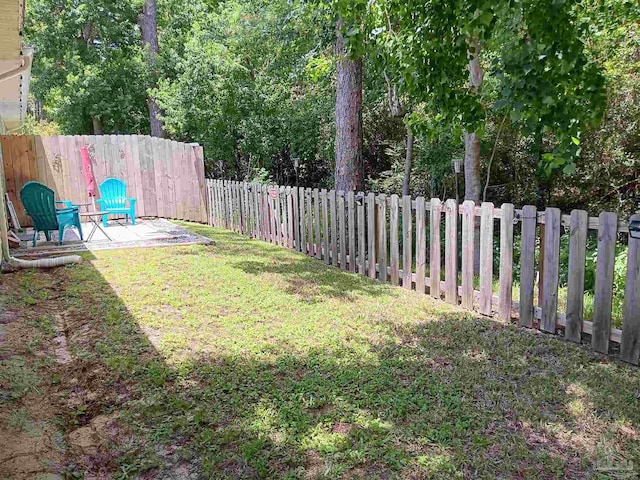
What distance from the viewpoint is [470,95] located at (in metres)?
3.41

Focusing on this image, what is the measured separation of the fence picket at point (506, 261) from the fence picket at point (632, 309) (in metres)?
1.05

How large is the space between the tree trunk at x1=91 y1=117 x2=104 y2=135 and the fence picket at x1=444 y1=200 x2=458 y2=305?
55.7 feet

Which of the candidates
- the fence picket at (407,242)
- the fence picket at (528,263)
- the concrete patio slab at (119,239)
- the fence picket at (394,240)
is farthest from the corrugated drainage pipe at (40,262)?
the fence picket at (528,263)

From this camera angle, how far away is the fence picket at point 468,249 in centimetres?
489

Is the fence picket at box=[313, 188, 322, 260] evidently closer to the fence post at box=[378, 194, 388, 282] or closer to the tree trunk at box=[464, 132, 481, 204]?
the fence post at box=[378, 194, 388, 282]

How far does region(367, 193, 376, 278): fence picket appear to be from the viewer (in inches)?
241

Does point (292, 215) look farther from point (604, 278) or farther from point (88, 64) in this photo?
point (88, 64)

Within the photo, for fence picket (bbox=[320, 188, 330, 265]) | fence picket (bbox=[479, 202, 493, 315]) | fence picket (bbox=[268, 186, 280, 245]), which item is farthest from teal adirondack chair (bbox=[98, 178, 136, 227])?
fence picket (bbox=[479, 202, 493, 315])

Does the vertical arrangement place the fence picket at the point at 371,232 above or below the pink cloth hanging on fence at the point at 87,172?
below

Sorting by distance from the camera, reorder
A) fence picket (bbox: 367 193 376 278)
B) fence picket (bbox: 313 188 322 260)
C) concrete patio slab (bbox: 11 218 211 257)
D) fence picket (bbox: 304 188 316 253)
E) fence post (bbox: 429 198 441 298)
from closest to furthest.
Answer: fence post (bbox: 429 198 441 298)
fence picket (bbox: 367 193 376 278)
fence picket (bbox: 313 188 322 260)
fence picket (bbox: 304 188 316 253)
concrete patio slab (bbox: 11 218 211 257)

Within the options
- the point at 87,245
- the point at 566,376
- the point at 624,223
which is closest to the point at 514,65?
the point at 624,223

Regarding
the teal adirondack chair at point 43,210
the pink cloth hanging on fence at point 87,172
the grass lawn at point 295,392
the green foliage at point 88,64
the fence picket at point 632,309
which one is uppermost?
the green foliage at point 88,64

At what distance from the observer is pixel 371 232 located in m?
6.20

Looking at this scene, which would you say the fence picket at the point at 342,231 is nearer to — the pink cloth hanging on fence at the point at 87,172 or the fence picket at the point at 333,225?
the fence picket at the point at 333,225
